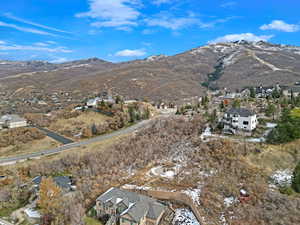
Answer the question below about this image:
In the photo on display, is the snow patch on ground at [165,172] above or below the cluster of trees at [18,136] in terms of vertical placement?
below

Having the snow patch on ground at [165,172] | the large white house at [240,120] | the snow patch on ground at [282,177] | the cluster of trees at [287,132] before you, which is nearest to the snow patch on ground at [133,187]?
the snow patch on ground at [165,172]

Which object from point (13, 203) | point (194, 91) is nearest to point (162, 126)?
point (13, 203)

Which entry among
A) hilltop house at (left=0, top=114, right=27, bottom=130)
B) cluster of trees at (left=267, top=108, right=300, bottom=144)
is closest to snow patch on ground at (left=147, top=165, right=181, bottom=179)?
cluster of trees at (left=267, top=108, right=300, bottom=144)

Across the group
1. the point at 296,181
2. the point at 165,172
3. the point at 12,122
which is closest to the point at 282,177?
the point at 296,181

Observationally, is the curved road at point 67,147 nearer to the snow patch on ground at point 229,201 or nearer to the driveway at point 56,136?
the driveway at point 56,136

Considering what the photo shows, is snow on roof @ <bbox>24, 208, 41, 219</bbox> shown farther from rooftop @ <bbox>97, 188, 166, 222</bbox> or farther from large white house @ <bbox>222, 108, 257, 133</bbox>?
large white house @ <bbox>222, 108, 257, 133</bbox>

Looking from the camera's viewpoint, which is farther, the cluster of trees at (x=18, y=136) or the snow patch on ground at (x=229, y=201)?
the cluster of trees at (x=18, y=136)

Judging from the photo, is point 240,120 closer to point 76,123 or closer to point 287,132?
point 287,132
